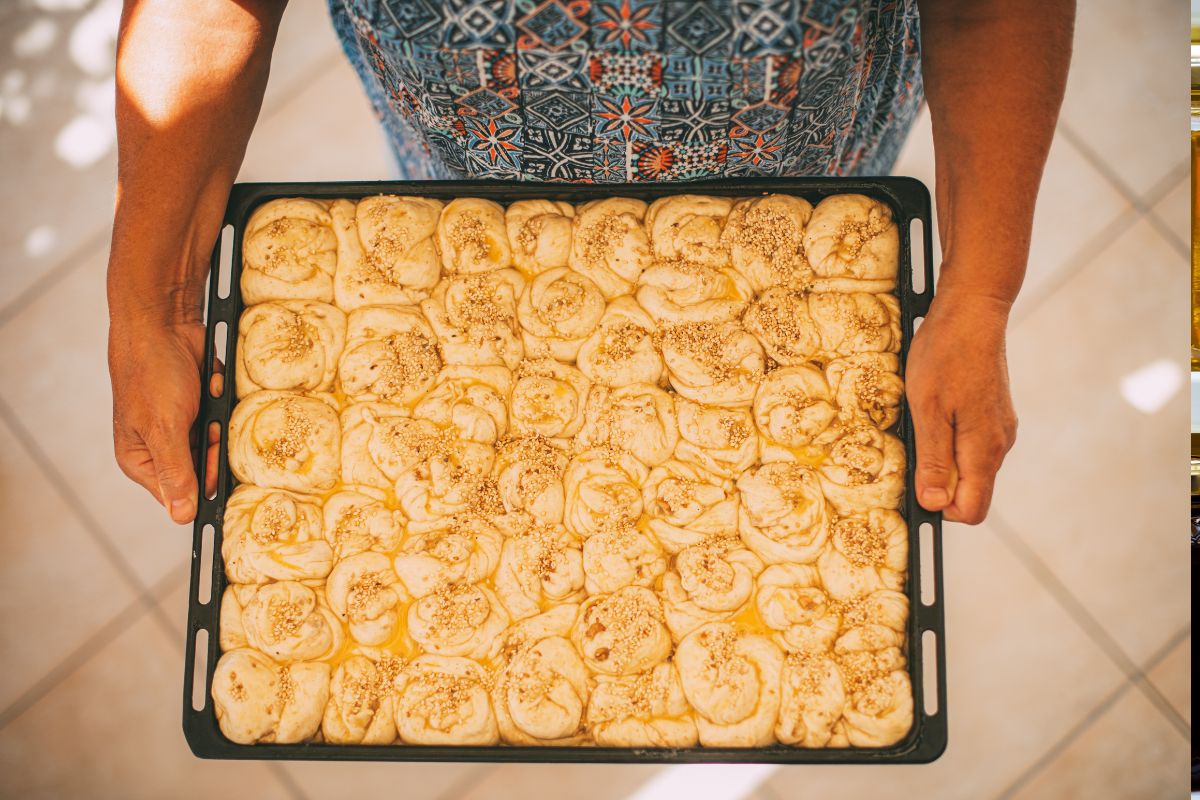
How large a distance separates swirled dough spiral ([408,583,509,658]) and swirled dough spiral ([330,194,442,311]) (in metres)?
0.54

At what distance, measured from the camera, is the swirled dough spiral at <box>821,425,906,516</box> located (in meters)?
1.37

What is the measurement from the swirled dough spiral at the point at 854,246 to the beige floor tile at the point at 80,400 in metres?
1.93

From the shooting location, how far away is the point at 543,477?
1.41 m

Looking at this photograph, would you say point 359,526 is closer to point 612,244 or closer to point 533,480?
point 533,480

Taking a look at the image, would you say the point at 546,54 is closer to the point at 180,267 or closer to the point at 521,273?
the point at 521,273

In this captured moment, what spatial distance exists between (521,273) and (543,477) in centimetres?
39

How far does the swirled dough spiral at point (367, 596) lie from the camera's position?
137cm

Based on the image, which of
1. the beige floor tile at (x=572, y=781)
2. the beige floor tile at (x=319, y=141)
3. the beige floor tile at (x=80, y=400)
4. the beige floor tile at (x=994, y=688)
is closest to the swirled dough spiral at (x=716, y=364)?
the beige floor tile at (x=994, y=688)

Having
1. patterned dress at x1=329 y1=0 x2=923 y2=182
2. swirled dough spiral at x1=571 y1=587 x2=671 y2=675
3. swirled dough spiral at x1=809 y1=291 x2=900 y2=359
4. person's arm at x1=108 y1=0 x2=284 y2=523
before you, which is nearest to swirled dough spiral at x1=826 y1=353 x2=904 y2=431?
swirled dough spiral at x1=809 y1=291 x2=900 y2=359

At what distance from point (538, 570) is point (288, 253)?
2.42 feet

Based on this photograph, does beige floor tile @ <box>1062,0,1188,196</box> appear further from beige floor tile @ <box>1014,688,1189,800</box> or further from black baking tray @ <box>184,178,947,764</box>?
beige floor tile @ <box>1014,688,1189,800</box>

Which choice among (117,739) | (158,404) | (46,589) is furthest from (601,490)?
(46,589)

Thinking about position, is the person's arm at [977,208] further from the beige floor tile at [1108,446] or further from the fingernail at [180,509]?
the fingernail at [180,509]

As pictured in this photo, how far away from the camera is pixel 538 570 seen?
55.0 inches
